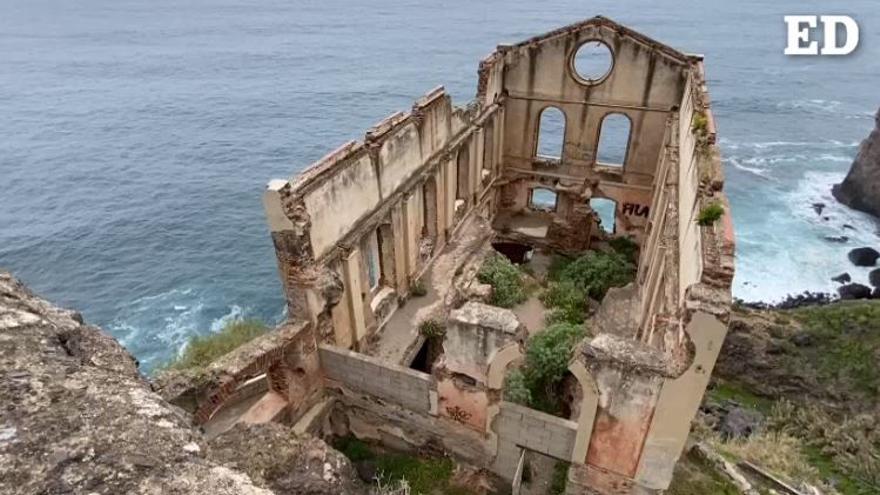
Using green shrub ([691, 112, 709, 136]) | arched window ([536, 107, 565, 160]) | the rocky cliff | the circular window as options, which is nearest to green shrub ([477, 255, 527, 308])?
green shrub ([691, 112, 709, 136])

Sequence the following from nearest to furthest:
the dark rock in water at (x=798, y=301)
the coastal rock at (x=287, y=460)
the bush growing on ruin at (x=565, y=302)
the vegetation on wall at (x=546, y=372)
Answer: the coastal rock at (x=287, y=460)
the vegetation on wall at (x=546, y=372)
the bush growing on ruin at (x=565, y=302)
the dark rock in water at (x=798, y=301)

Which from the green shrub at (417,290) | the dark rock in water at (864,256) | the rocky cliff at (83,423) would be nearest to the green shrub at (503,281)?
the green shrub at (417,290)

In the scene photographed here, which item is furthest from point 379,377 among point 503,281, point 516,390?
point 503,281

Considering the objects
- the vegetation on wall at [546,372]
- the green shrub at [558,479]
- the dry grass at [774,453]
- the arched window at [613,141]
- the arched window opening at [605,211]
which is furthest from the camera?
the arched window at [613,141]

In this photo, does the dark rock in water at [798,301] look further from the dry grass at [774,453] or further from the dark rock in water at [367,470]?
the dark rock in water at [367,470]

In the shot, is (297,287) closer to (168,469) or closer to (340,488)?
(340,488)
